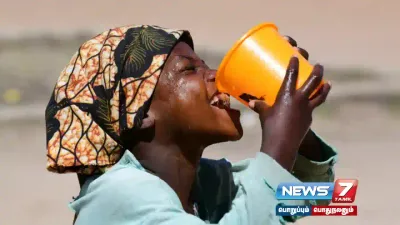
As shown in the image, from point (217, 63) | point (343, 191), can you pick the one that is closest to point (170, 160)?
point (343, 191)

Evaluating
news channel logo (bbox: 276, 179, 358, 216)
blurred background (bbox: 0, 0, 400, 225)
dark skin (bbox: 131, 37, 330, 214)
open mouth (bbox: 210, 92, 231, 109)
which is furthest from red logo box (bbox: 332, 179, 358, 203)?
blurred background (bbox: 0, 0, 400, 225)

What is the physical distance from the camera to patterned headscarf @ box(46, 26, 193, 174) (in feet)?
6.35

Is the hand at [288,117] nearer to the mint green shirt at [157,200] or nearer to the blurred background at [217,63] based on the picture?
the mint green shirt at [157,200]

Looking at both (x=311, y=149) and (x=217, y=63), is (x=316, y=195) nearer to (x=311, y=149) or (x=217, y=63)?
(x=311, y=149)

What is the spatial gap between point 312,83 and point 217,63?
16.6 feet

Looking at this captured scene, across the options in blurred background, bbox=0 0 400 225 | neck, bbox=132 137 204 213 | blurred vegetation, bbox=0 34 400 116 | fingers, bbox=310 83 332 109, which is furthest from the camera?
blurred vegetation, bbox=0 34 400 116

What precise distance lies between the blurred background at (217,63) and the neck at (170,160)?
2.97m

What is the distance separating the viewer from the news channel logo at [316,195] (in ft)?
5.91

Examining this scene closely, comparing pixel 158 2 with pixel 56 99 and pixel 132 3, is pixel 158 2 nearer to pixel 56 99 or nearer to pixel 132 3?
pixel 132 3

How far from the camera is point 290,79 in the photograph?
183 centimetres

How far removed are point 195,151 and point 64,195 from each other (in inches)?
133

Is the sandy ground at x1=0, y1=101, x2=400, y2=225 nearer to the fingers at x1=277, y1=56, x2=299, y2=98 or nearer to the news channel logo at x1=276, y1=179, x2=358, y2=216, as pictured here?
the news channel logo at x1=276, y1=179, x2=358, y2=216

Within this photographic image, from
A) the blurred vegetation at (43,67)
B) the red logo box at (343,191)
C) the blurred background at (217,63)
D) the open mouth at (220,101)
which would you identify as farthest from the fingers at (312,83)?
the blurred vegetation at (43,67)

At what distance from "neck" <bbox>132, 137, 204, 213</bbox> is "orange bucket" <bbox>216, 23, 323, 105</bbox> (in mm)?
185
